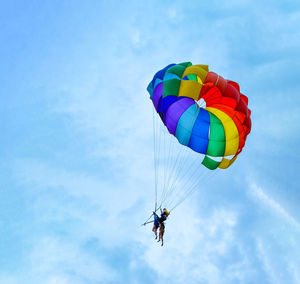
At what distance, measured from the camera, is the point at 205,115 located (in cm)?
2189

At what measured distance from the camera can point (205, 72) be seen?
2106cm

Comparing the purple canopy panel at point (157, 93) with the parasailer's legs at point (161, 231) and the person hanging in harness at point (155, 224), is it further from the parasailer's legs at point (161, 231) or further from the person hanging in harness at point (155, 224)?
the parasailer's legs at point (161, 231)

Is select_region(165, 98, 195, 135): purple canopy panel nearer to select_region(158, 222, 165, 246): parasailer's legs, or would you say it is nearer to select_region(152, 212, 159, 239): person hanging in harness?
select_region(152, 212, 159, 239): person hanging in harness

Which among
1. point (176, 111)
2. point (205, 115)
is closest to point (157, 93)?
point (176, 111)

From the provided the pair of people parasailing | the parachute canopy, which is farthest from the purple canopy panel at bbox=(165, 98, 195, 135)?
the pair of people parasailing

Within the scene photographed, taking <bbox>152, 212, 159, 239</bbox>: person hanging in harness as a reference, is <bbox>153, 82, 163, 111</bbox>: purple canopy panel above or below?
above

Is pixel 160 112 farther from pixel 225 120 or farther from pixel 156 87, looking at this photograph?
pixel 225 120

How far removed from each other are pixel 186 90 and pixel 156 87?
2.08 metres

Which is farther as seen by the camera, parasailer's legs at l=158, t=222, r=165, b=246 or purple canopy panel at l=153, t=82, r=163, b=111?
purple canopy panel at l=153, t=82, r=163, b=111

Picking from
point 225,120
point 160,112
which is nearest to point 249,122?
point 225,120

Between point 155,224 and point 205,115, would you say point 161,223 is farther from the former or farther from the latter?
point 205,115

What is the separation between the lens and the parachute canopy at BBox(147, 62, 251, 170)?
21.2 metres

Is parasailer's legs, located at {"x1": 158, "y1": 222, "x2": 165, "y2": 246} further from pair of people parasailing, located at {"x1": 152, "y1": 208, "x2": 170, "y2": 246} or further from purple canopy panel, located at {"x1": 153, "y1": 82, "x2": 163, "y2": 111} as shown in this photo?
purple canopy panel, located at {"x1": 153, "y1": 82, "x2": 163, "y2": 111}

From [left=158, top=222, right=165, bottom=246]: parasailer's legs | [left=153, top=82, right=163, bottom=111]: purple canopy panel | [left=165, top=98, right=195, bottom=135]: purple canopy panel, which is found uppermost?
[left=153, top=82, right=163, bottom=111]: purple canopy panel
